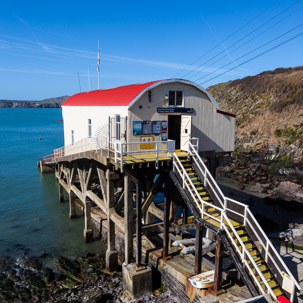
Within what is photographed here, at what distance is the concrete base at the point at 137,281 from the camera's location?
14.2 metres

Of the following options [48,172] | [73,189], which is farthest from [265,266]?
[48,172]

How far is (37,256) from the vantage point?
63.0 feet

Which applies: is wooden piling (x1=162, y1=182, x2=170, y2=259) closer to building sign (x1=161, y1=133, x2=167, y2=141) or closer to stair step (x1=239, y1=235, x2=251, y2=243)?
building sign (x1=161, y1=133, x2=167, y2=141)

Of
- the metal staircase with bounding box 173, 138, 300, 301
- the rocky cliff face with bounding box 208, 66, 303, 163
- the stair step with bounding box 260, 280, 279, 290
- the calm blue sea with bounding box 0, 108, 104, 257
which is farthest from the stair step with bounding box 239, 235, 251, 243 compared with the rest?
the rocky cliff face with bounding box 208, 66, 303, 163

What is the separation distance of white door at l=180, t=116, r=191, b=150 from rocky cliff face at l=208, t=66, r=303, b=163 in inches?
1187

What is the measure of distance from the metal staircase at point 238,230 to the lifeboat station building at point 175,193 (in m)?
0.04

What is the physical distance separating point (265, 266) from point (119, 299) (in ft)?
25.8

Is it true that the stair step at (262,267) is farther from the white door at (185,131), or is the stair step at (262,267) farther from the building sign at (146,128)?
the building sign at (146,128)

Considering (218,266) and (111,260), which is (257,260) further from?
(111,260)

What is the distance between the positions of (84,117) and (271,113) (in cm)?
4387

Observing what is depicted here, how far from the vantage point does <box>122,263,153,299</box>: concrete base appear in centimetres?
A: 1425

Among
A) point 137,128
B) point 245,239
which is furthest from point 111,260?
point 245,239

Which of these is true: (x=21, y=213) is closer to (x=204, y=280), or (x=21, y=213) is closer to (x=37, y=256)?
(x=37, y=256)

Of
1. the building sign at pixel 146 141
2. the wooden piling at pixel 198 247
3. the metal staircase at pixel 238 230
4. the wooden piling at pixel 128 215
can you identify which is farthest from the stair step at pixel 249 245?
the building sign at pixel 146 141
